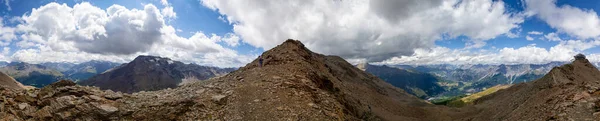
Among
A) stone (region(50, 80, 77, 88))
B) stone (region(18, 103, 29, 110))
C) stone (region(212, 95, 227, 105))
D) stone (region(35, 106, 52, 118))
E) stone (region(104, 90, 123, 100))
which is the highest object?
stone (region(50, 80, 77, 88))

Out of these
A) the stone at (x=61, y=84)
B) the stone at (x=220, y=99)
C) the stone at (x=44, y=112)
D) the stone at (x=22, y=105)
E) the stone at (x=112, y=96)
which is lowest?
the stone at (x=44, y=112)

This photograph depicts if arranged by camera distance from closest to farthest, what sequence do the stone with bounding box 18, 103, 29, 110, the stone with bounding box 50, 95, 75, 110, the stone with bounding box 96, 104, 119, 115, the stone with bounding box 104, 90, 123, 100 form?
the stone with bounding box 18, 103, 29, 110, the stone with bounding box 50, 95, 75, 110, the stone with bounding box 96, 104, 119, 115, the stone with bounding box 104, 90, 123, 100

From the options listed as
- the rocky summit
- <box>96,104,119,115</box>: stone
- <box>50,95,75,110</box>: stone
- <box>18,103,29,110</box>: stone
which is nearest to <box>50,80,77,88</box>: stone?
the rocky summit

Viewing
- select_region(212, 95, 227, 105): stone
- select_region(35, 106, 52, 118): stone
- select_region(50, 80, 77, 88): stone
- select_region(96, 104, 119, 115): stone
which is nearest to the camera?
select_region(35, 106, 52, 118): stone

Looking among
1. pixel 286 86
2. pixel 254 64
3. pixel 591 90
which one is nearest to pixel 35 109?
pixel 286 86

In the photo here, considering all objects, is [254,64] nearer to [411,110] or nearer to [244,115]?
[244,115]

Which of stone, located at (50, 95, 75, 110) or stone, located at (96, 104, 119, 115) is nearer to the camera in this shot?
stone, located at (50, 95, 75, 110)

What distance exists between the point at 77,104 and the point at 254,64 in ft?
69.9

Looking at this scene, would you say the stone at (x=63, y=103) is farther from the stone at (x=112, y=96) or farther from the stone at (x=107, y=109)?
the stone at (x=112, y=96)

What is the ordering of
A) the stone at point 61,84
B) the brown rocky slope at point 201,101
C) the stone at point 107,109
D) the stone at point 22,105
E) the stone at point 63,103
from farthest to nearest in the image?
the stone at point 61,84 < the stone at point 107,109 < the stone at point 63,103 < the brown rocky slope at point 201,101 < the stone at point 22,105

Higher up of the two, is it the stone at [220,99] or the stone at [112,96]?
the stone at [112,96]

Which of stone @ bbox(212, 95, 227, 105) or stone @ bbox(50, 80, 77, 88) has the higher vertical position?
stone @ bbox(50, 80, 77, 88)

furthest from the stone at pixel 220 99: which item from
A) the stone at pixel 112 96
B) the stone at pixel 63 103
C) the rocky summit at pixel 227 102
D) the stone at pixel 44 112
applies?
the stone at pixel 44 112

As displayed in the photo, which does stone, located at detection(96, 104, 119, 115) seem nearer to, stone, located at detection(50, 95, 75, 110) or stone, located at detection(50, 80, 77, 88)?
stone, located at detection(50, 95, 75, 110)
